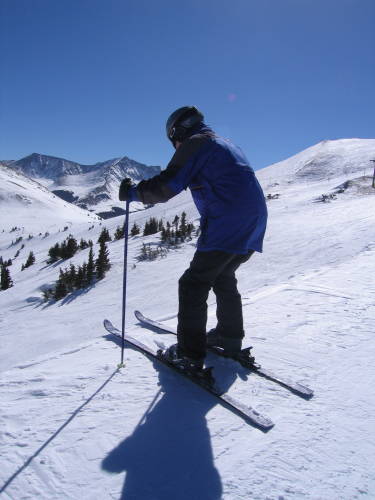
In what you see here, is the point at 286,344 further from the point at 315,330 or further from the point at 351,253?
the point at 351,253

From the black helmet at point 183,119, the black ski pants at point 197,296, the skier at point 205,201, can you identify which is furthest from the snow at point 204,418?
the black helmet at point 183,119

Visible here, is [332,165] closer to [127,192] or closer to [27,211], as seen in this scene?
[127,192]

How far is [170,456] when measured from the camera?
180 cm

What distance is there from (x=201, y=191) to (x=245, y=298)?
2.39 meters

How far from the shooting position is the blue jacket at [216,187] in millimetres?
2465

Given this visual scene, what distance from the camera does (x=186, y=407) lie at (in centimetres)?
223

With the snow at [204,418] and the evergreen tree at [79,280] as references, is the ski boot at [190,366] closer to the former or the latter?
the snow at [204,418]

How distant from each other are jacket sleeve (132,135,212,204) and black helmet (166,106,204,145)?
28 cm

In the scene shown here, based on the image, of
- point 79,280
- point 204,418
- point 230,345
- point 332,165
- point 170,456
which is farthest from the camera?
point 332,165

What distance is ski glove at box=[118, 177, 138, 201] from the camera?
265cm

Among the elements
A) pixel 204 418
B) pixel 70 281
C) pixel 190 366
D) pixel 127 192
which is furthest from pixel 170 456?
pixel 70 281

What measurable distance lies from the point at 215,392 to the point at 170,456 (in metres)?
0.62

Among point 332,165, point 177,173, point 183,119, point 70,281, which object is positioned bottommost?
point 70,281

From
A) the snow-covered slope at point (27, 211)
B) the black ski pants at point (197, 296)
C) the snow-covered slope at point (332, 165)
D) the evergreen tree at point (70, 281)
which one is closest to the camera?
the black ski pants at point (197, 296)
